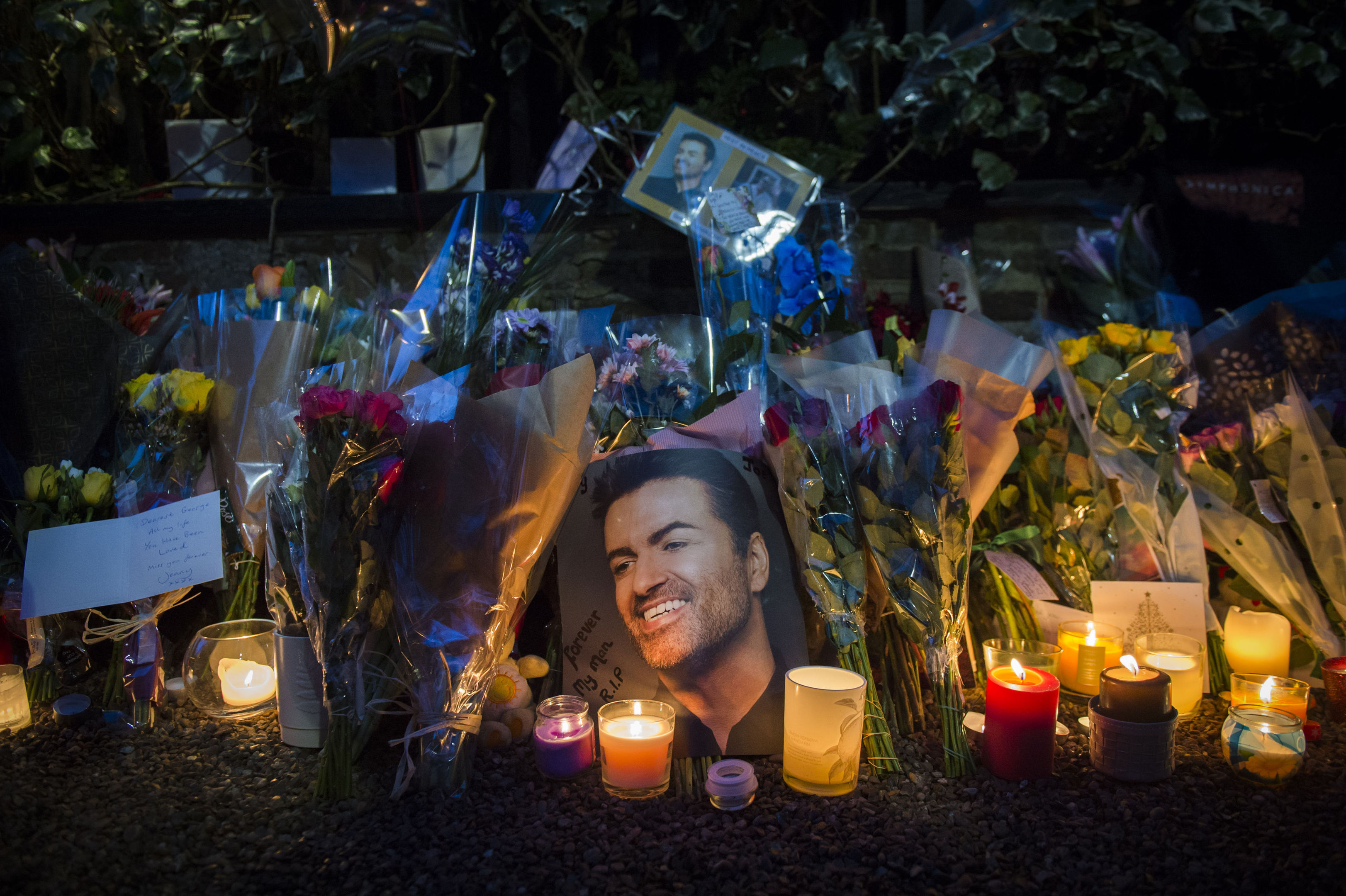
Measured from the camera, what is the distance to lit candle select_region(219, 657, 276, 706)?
5.13ft

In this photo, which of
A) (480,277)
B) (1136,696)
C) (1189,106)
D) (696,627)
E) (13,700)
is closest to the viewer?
(1136,696)

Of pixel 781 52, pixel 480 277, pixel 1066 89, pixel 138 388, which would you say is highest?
pixel 781 52

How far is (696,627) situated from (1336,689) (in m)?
1.20

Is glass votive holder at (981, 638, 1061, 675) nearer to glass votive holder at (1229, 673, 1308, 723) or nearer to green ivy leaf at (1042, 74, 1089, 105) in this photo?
glass votive holder at (1229, 673, 1308, 723)

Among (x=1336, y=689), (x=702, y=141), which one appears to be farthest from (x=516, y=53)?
(x=1336, y=689)

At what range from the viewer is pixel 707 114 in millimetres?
2703

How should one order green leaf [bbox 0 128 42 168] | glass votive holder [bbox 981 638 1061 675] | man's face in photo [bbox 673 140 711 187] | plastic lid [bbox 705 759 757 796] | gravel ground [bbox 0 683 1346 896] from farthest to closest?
green leaf [bbox 0 128 42 168]
man's face in photo [bbox 673 140 711 187]
glass votive holder [bbox 981 638 1061 675]
plastic lid [bbox 705 759 757 796]
gravel ground [bbox 0 683 1346 896]

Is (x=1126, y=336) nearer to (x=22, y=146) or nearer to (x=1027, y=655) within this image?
(x=1027, y=655)

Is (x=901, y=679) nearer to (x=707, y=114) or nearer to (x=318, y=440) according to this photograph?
(x=318, y=440)

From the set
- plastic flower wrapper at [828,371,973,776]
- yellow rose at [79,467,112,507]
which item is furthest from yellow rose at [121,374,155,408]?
plastic flower wrapper at [828,371,973,776]

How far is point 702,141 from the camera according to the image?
2.42 meters

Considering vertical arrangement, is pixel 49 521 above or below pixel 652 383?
below

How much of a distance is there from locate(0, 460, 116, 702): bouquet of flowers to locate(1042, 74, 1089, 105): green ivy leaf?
9.42 feet

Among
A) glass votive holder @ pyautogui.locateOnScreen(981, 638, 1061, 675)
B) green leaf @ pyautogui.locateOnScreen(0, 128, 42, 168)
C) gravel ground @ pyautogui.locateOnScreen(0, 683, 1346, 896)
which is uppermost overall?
green leaf @ pyautogui.locateOnScreen(0, 128, 42, 168)
